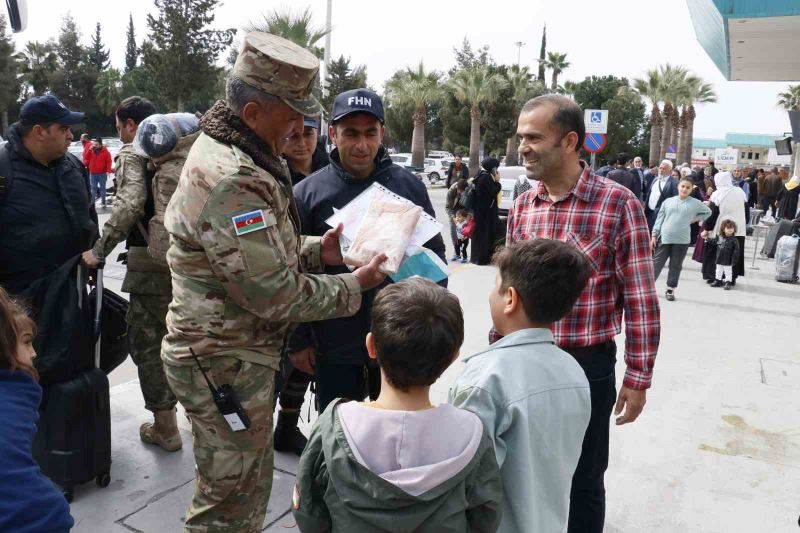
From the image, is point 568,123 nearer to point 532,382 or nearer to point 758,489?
point 532,382

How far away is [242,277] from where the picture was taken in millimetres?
2006

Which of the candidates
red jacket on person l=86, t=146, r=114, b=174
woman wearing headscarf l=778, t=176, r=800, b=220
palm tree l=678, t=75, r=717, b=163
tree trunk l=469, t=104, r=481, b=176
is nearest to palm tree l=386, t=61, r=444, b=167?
tree trunk l=469, t=104, r=481, b=176

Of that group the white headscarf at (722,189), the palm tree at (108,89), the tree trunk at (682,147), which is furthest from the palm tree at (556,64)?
the white headscarf at (722,189)

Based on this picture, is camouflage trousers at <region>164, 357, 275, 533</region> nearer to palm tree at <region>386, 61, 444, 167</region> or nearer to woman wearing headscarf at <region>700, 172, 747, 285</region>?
woman wearing headscarf at <region>700, 172, 747, 285</region>

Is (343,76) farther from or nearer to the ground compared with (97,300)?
farther from the ground

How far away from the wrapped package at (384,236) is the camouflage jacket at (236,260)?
13cm

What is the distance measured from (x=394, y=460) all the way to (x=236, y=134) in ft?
3.73

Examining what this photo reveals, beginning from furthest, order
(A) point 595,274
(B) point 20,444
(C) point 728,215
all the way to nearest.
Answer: (C) point 728,215 < (A) point 595,274 < (B) point 20,444

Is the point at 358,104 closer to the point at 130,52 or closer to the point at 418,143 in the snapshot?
the point at 418,143

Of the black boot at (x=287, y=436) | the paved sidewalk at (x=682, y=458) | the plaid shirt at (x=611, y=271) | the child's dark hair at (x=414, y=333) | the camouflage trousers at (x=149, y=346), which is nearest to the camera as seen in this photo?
the child's dark hair at (x=414, y=333)

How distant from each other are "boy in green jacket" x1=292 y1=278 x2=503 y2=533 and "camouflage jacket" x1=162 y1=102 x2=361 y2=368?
46 centimetres

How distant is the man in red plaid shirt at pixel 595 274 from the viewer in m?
2.49

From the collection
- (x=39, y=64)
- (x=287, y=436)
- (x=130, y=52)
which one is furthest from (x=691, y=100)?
(x=130, y=52)

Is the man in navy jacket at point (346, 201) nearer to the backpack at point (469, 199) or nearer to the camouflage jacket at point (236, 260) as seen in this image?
the camouflage jacket at point (236, 260)
